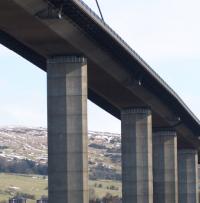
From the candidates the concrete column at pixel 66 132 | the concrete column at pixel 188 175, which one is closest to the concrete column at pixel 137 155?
the concrete column at pixel 66 132

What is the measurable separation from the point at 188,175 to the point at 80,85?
267 ft

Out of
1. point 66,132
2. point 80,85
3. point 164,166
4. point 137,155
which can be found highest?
point 80,85

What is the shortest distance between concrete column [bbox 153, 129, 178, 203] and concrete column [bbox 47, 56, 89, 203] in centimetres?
4886

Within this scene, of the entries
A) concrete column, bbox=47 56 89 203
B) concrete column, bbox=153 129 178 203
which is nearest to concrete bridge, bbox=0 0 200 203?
concrete column, bbox=47 56 89 203

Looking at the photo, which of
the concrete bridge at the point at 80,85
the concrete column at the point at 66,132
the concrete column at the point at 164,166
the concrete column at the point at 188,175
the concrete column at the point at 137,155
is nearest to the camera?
the concrete bridge at the point at 80,85

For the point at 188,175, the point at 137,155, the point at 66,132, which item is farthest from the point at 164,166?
the point at 66,132

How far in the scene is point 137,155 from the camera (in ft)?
360

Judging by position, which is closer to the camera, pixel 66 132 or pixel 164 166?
Result: pixel 66 132

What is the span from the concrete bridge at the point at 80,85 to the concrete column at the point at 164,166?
1121cm

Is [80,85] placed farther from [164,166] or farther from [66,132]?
[164,166]

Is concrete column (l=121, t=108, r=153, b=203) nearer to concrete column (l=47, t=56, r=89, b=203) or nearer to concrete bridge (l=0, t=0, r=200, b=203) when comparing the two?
concrete bridge (l=0, t=0, r=200, b=203)

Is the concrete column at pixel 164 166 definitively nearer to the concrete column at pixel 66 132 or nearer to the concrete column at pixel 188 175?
the concrete column at pixel 188 175

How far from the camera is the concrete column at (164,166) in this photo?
12731 cm

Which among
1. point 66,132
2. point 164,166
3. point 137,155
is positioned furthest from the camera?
point 164,166
